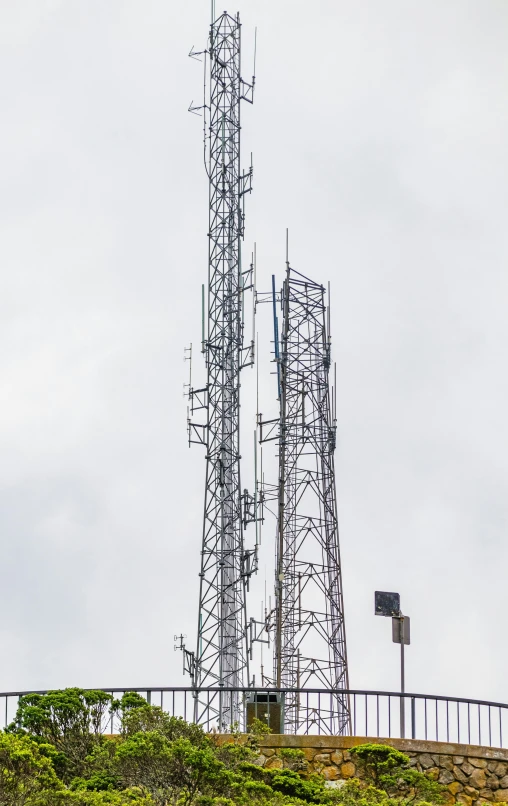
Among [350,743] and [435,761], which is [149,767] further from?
[435,761]

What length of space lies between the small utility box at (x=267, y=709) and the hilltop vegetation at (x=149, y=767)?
0.95 metres

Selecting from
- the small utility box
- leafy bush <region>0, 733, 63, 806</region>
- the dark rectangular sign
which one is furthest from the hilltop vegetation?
the dark rectangular sign

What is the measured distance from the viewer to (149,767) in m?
17.5

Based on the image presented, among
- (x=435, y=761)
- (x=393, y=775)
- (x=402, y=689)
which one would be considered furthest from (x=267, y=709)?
(x=435, y=761)

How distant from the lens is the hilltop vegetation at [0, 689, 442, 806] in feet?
52.9

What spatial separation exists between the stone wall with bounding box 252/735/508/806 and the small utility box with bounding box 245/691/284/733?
38.2 inches

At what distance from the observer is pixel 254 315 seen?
3170 centimetres

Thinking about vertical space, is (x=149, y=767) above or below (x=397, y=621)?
below

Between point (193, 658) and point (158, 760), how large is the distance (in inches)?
446

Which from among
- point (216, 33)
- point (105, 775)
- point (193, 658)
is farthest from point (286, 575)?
point (105, 775)

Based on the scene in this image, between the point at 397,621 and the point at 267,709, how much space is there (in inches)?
92.6

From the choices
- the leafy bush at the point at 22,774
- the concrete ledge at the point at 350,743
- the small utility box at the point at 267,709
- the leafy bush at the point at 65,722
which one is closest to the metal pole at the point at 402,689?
the concrete ledge at the point at 350,743

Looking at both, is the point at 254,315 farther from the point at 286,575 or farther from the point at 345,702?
the point at 345,702

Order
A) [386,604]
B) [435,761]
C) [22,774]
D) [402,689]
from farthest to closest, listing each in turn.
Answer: [386,604] → [402,689] → [435,761] → [22,774]
